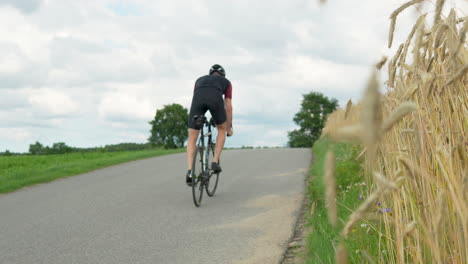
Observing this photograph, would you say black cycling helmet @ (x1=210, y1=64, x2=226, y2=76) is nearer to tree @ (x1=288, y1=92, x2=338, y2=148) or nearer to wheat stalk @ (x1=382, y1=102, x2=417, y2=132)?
wheat stalk @ (x1=382, y1=102, x2=417, y2=132)

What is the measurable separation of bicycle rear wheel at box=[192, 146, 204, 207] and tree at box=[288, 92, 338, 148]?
57.1 m

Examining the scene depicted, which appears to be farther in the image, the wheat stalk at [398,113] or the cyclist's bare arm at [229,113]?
the cyclist's bare arm at [229,113]

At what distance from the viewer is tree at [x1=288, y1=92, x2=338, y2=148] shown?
65250 mm

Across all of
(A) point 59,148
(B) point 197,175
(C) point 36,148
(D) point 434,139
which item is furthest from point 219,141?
(C) point 36,148

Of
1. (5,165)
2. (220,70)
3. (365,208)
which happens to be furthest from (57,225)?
(5,165)

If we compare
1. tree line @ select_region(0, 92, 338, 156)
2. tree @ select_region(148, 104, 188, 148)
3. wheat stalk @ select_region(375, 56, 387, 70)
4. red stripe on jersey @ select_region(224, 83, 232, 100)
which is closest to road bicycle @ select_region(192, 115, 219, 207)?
red stripe on jersey @ select_region(224, 83, 232, 100)

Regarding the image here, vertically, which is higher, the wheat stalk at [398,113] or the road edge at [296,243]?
the wheat stalk at [398,113]

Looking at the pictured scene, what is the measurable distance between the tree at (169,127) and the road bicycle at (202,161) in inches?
2068

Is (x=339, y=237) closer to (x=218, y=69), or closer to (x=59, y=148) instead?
(x=218, y=69)

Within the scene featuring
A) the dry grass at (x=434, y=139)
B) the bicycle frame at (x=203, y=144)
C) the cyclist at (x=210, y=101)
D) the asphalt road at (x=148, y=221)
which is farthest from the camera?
the bicycle frame at (x=203, y=144)

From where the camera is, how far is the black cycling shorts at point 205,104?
6730mm

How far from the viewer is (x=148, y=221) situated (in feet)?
18.6

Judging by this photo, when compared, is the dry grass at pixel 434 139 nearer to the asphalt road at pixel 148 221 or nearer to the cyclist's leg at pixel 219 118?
the asphalt road at pixel 148 221

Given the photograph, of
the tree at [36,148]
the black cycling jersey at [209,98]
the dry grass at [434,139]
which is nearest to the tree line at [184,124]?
the tree at [36,148]
